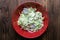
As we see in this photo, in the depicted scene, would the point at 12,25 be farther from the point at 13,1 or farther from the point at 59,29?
the point at 59,29

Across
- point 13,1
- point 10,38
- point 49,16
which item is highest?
point 13,1

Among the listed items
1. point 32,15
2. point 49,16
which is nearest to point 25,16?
point 32,15

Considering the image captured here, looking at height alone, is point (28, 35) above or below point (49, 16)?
below
